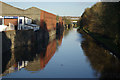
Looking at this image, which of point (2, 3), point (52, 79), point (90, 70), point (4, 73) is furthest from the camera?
point (2, 3)

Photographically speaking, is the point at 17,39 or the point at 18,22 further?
the point at 18,22

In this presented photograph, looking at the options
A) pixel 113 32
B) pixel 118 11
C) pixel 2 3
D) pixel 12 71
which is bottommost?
pixel 12 71

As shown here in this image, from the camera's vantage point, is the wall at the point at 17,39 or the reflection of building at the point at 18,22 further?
the reflection of building at the point at 18,22

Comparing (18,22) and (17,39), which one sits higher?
(18,22)

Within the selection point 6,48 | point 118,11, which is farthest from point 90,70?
point 6,48

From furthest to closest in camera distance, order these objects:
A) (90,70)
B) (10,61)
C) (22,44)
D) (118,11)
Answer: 1. (22,44)
2. (118,11)
3. (10,61)
4. (90,70)

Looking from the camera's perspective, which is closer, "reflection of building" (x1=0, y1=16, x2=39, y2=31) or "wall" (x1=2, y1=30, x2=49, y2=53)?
"wall" (x1=2, y1=30, x2=49, y2=53)

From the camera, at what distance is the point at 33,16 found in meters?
44.2

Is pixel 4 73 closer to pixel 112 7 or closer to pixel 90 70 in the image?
pixel 90 70

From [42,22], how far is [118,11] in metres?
27.5

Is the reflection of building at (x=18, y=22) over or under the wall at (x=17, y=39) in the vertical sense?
over

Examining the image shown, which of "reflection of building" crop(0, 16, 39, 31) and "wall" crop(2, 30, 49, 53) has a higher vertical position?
"reflection of building" crop(0, 16, 39, 31)

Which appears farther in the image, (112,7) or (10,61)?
(112,7)

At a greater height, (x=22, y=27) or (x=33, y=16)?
(x=33, y=16)
